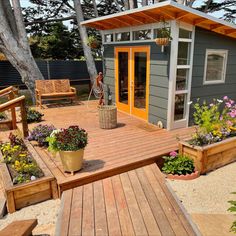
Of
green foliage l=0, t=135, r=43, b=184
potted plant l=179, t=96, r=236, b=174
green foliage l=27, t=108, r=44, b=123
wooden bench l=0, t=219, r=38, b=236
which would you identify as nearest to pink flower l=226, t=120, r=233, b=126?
potted plant l=179, t=96, r=236, b=174

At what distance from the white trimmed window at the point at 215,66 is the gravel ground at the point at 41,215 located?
4393mm

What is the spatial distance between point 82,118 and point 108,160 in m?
2.74

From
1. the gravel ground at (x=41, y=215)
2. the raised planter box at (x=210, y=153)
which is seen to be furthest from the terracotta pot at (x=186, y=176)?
the gravel ground at (x=41, y=215)

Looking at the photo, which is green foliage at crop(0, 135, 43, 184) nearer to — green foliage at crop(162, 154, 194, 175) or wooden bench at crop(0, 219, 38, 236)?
wooden bench at crop(0, 219, 38, 236)

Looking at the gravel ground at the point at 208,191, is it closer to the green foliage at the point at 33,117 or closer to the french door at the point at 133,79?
the french door at the point at 133,79

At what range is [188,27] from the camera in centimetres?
489

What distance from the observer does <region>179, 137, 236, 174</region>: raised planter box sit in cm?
388

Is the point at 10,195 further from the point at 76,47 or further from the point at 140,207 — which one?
the point at 76,47

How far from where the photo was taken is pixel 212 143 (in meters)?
4.06

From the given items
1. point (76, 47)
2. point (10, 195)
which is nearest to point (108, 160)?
point (10, 195)

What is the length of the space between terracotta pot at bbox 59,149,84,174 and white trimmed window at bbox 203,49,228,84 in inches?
149

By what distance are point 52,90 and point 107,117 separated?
10.9 ft

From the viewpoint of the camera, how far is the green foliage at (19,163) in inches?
125

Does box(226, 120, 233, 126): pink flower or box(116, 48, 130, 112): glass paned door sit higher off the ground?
box(116, 48, 130, 112): glass paned door
